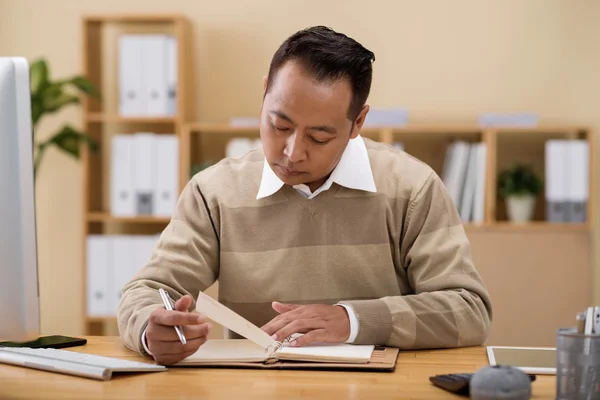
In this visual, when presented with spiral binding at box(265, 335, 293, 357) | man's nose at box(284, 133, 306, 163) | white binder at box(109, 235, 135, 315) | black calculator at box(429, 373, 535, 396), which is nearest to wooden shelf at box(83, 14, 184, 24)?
white binder at box(109, 235, 135, 315)

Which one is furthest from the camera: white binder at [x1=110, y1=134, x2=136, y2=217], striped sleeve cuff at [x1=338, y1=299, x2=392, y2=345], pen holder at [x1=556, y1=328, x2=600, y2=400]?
white binder at [x1=110, y1=134, x2=136, y2=217]

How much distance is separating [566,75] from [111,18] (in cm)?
226

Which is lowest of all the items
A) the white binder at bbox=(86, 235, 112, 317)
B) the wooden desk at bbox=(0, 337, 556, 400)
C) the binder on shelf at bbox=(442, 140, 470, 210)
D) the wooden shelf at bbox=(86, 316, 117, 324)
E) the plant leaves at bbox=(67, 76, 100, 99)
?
the wooden shelf at bbox=(86, 316, 117, 324)

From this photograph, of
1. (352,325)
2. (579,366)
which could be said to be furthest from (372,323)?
(579,366)

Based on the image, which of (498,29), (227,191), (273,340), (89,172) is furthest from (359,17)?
(273,340)

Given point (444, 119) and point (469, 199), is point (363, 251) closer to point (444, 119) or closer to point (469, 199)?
point (469, 199)

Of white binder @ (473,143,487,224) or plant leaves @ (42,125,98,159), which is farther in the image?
plant leaves @ (42,125,98,159)

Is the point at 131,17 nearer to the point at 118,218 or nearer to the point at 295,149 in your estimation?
the point at 118,218

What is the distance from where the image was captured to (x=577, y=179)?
12.7 feet

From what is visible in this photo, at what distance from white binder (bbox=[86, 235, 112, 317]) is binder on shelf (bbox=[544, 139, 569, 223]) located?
6.97 feet

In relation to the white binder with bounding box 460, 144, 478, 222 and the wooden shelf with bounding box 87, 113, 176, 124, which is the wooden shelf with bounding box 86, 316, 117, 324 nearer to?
the wooden shelf with bounding box 87, 113, 176, 124

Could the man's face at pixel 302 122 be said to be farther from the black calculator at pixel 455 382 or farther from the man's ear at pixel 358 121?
the black calculator at pixel 455 382

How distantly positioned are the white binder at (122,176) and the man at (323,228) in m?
2.14

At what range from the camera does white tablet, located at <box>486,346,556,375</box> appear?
56.2 inches
